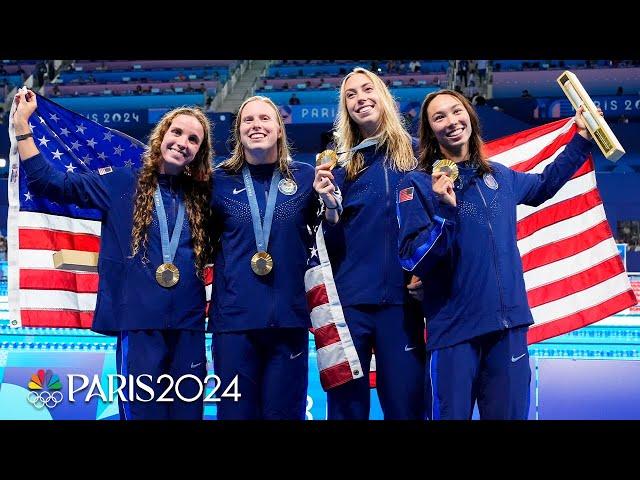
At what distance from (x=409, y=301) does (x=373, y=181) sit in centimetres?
49

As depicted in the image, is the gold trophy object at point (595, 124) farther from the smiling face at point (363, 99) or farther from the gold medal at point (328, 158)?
the gold medal at point (328, 158)

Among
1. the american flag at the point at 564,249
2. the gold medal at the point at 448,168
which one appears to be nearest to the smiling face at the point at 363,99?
the gold medal at the point at 448,168

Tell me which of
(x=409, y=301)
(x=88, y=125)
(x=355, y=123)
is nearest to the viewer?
(x=409, y=301)

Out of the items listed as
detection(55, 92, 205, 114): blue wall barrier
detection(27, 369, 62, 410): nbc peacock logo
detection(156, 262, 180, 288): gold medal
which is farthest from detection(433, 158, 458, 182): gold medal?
detection(55, 92, 205, 114): blue wall barrier

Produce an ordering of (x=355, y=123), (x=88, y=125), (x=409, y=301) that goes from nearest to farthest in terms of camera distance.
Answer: (x=409, y=301) < (x=355, y=123) < (x=88, y=125)

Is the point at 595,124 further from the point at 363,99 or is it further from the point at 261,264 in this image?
the point at 261,264

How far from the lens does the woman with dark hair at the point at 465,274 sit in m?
2.95

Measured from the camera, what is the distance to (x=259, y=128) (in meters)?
3.24

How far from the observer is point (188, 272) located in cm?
316
